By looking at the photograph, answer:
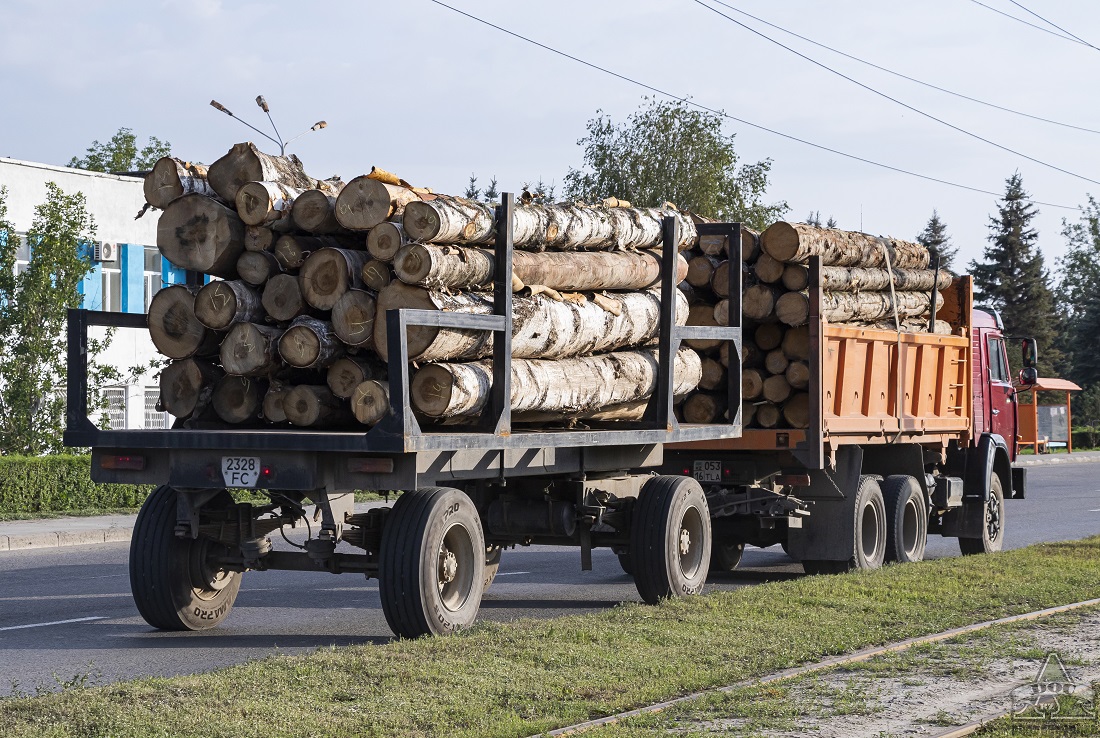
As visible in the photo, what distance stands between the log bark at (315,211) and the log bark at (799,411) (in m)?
5.24

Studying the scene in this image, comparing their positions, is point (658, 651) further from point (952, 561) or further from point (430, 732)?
point (952, 561)

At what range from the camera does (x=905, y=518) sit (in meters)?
14.5

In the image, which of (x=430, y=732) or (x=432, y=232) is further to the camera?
(x=432, y=232)

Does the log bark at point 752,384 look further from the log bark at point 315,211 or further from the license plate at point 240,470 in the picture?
the license plate at point 240,470

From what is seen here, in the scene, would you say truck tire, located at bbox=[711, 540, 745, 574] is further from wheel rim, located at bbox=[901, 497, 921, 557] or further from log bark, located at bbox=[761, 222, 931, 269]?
log bark, located at bbox=[761, 222, 931, 269]

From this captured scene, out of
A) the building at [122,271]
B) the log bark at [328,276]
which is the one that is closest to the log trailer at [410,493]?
the log bark at [328,276]

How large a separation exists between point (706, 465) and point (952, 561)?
8.27ft

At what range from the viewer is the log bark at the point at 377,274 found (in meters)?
8.98

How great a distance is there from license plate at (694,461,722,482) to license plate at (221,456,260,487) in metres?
5.39

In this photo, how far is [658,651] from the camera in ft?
26.7

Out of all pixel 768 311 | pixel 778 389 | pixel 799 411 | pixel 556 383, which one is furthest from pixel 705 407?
pixel 556 383

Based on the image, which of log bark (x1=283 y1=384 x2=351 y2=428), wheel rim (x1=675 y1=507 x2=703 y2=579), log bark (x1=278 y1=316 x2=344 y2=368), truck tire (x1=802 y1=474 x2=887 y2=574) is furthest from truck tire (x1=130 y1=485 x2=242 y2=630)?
truck tire (x1=802 y1=474 x2=887 y2=574)

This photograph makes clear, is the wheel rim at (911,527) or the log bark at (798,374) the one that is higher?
the log bark at (798,374)

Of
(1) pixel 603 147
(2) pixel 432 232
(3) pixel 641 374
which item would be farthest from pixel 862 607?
(1) pixel 603 147
